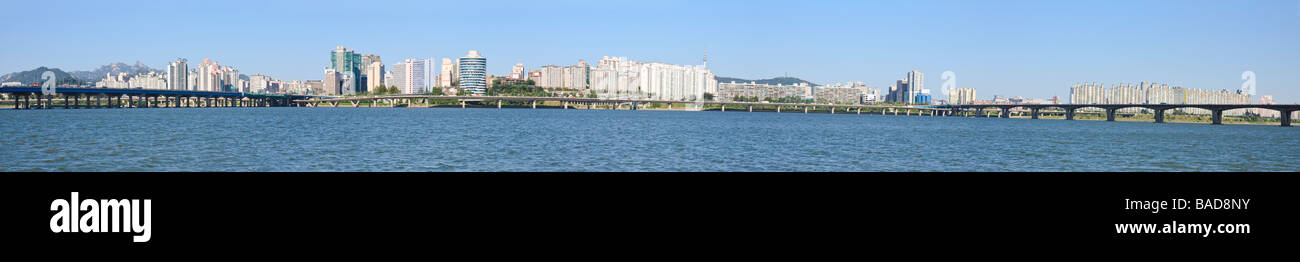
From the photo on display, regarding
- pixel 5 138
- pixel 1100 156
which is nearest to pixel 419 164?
pixel 5 138
